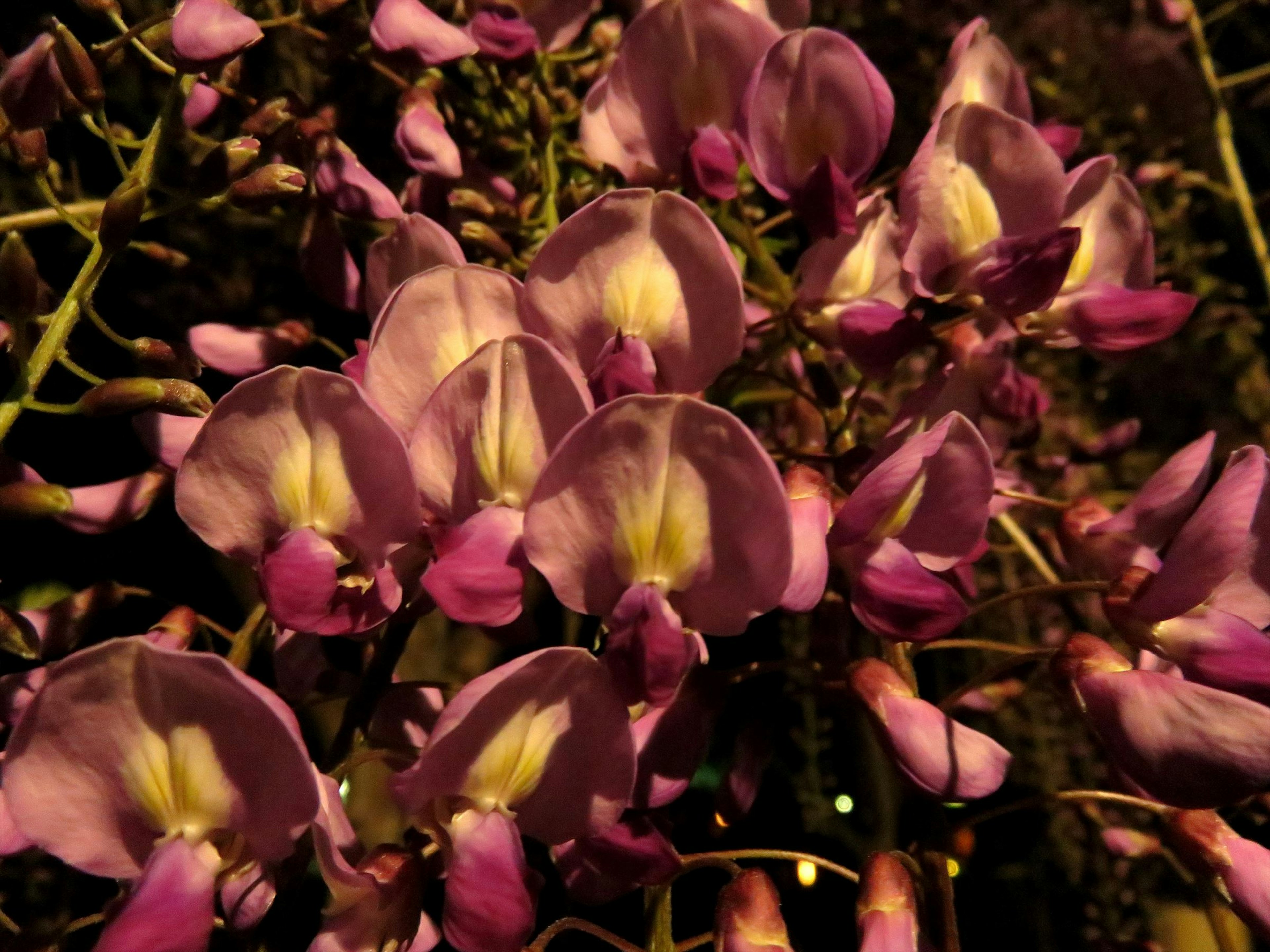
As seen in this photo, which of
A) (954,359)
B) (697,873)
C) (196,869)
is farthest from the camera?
(697,873)

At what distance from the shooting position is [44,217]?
26.8 inches

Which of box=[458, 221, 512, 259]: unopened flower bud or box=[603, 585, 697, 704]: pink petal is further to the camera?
box=[458, 221, 512, 259]: unopened flower bud

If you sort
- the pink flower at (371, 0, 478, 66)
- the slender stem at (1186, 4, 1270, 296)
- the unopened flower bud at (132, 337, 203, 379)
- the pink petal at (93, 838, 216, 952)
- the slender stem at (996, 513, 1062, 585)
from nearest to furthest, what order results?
the pink petal at (93, 838, 216, 952) → the unopened flower bud at (132, 337, 203, 379) → the pink flower at (371, 0, 478, 66) → the slender stem at (996, 513, 1062, 585) → the slender stem at (1186, 4, 1270, 296)

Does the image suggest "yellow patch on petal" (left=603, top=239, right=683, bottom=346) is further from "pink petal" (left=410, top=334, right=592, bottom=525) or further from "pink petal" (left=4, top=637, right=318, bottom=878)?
"pink petal" (left=4, top=637, right=318, bottom=878)

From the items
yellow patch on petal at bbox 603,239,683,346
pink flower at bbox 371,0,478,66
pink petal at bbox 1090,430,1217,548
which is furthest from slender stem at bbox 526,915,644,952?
pink flower at bbox 371,0,478,66

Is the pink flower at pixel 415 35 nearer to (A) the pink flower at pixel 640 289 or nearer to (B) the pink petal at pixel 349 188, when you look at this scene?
(B) the pink petal at pixel 349 188

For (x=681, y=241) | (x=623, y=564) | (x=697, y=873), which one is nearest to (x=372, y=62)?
(x=681, y=241)

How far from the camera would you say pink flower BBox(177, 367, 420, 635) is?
20.0 inches

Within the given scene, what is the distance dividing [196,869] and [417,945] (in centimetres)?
16

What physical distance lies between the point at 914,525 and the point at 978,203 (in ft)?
0.72

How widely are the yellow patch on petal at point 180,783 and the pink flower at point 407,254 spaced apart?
0.27m

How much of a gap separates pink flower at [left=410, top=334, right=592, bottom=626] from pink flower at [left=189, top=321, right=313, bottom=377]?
23 cm

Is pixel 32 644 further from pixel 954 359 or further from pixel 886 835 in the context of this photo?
pixel 886 835

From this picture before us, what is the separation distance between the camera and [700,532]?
1.71ft
